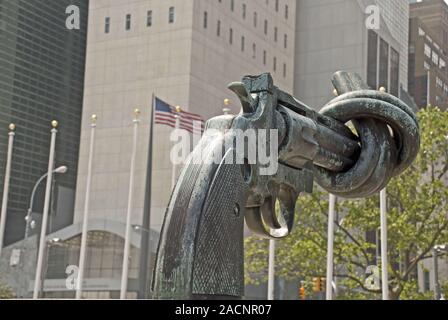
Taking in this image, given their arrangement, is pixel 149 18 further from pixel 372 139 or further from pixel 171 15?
pixel 372 139

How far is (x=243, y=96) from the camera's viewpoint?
3.96 m

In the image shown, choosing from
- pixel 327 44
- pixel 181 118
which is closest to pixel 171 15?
pixel 327 44

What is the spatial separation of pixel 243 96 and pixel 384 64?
44565mm

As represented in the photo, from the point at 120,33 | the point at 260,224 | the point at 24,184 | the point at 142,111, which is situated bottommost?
the point at 260,224

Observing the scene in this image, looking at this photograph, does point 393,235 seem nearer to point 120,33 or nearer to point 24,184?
point 24,184

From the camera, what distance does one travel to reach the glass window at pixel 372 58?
4950cm

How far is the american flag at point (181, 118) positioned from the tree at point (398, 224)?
5021 millimetres

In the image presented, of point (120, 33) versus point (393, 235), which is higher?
point (120, 33)

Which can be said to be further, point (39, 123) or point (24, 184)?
point (24, 184)

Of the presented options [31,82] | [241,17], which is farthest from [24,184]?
[241,17]

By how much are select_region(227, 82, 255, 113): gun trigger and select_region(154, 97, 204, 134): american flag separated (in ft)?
75.9
